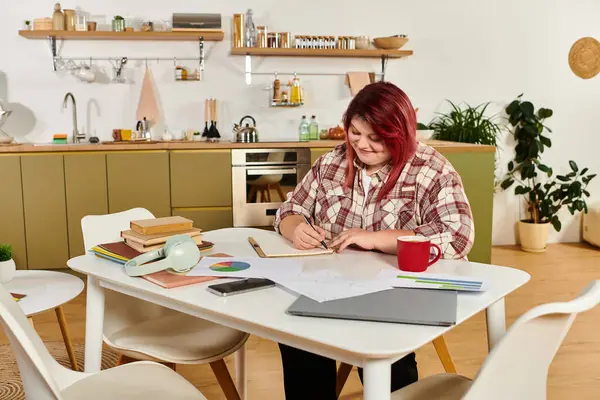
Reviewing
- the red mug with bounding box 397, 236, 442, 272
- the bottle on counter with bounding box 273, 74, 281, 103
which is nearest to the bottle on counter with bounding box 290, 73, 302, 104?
the bottle on counter with bounding box 273, 74, 281, 103

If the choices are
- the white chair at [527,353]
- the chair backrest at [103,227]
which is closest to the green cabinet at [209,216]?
the chair backrest at [103,227]

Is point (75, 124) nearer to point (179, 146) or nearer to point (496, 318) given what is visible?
point (179, 146)

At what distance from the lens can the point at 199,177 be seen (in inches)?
161

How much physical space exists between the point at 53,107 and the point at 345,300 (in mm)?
3753

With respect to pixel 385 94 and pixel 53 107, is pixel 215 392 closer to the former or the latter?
pixel 385 94

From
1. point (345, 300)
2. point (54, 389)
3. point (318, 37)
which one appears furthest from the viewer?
point (318, 37)

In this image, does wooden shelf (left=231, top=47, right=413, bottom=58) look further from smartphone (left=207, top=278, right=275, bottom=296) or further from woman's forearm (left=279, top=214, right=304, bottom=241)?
smartphone (left=207, top=278, right=275, bottom=296)

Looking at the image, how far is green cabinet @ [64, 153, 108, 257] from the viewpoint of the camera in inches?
156

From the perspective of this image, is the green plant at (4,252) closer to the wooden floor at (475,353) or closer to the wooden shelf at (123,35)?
the wooden floor at (475,353)

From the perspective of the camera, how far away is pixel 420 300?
1275 mm

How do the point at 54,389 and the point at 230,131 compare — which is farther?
the point at 230,131

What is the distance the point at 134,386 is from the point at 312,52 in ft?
11.3

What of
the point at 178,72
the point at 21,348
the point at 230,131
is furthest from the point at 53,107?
the point at 21,348

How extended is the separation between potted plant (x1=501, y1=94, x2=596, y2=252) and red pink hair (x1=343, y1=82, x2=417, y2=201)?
322 centimetres
